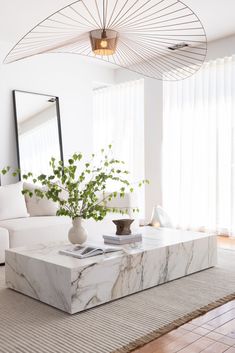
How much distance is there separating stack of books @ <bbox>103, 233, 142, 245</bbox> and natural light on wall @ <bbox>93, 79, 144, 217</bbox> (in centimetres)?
309

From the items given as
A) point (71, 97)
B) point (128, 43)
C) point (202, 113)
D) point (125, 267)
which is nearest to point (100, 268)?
point (125, 267)

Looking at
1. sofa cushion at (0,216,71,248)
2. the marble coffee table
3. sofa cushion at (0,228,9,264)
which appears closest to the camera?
the marble coffee table

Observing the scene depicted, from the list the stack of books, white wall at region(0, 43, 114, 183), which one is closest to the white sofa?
the stack of books

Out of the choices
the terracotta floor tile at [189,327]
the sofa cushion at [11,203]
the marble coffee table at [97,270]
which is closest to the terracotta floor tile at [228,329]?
the terracotta floor tile at [189,327]

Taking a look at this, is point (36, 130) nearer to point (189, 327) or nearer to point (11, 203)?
point (11, 203)

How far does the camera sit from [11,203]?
4.57m

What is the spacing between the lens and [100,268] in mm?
2719

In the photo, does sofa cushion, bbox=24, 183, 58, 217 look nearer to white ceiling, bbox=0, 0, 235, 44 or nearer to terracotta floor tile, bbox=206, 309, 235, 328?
white ceiling, bbox=0, 0, 235, 44

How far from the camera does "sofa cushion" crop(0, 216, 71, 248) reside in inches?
157

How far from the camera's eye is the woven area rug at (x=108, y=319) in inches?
85.7

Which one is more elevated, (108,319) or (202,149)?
(202,149)

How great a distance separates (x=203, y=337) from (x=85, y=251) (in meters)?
1.03

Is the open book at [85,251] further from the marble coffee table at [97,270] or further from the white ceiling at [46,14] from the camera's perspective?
the white ceiling at [46,14]

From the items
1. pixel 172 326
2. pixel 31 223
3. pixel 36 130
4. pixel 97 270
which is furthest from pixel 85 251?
pixel 36 130
